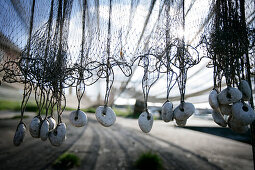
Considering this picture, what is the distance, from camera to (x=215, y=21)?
0.49 m

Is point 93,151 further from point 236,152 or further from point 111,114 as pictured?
point 111,114

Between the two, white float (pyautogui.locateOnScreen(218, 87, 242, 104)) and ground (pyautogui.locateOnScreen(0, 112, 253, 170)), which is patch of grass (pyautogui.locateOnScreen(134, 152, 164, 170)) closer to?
ground (pyautogui.locateOnScreen(0, 112, 253, 170))

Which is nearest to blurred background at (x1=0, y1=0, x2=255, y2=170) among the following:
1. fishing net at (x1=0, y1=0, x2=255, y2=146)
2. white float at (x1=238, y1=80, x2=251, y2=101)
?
fishing net at (x1=0, y1=0, x2=255, y2=146)

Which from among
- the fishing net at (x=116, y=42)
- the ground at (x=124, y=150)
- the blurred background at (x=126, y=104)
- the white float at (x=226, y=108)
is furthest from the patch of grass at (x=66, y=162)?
the white float at (x=226, y=108)

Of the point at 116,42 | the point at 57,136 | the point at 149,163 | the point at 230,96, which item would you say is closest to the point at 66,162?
the point at 149,163

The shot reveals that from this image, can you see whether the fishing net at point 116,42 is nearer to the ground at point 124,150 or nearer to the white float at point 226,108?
the white float at point 226,108

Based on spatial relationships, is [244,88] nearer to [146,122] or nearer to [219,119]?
[219,119]

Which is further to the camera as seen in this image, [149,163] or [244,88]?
[149,163]

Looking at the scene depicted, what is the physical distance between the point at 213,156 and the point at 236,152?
2.76 ft

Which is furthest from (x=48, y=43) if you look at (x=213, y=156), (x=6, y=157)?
(x=213, y=156)

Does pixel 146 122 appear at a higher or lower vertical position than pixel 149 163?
higher

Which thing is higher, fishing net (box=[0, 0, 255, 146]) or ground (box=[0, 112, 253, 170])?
fishing net (box=[0, 0, 255, 146])

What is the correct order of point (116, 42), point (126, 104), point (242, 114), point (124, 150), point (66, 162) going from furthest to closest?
point (124, 150)
point (66, 162)
point (126, 104)
point (116, 42)
point (242, 114)

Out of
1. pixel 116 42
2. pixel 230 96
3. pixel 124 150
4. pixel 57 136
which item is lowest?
pixel 124 150
